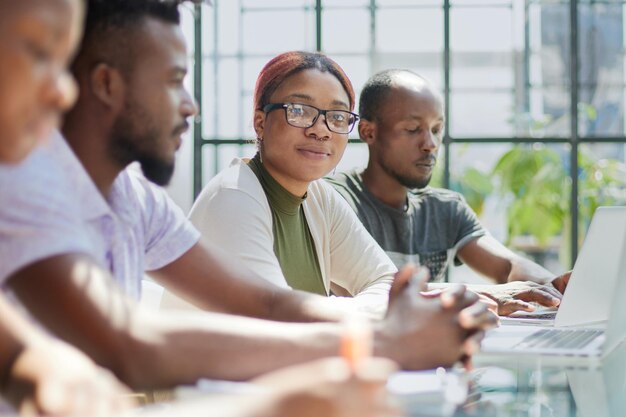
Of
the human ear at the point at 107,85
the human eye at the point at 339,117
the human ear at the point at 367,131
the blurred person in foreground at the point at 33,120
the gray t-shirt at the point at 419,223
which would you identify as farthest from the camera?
the human ear at the point at 367,131

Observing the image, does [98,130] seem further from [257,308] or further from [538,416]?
[538,416]

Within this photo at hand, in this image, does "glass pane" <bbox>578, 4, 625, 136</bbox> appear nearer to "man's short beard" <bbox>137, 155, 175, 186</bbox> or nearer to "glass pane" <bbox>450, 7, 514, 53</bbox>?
"glass pane" <bbox>450, 7, 514, 53</bbox>

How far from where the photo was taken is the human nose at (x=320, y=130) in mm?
2488

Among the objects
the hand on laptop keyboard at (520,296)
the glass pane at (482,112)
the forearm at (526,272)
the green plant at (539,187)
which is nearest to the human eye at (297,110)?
the hand on laptop keyboard at (520,296)

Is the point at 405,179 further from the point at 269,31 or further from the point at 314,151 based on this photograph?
the point at 269,31

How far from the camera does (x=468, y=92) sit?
41.9ft

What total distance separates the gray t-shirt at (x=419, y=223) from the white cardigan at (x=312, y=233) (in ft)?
1.38

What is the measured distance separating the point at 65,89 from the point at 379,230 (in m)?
2.26

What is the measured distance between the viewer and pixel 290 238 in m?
2.43

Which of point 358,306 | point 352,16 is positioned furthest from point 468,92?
point 358,306

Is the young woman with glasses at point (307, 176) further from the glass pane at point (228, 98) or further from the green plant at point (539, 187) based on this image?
the green plant at point (539, 187)

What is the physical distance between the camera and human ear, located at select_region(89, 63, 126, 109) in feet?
4.80

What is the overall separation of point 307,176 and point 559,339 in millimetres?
946

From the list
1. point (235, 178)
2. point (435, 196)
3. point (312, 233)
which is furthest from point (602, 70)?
point (235, 178)
